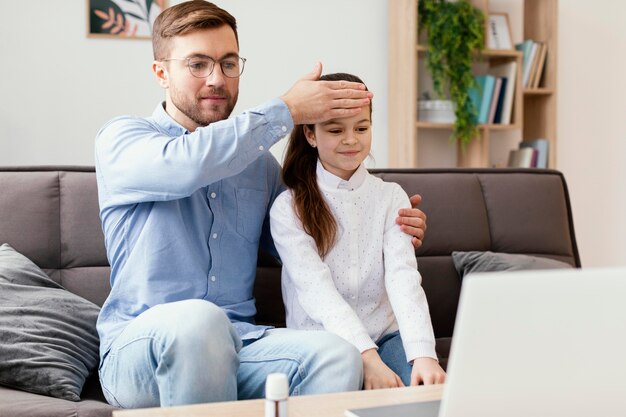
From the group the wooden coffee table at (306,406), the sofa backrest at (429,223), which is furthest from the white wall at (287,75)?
the wooden coffee table at (306,406)

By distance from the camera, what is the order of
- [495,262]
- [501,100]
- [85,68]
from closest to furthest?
[495,262] < [85,68] < [501,100]

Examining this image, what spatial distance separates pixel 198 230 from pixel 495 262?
840 millimetres

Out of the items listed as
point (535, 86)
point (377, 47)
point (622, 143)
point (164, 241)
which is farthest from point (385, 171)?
point (622, 143)

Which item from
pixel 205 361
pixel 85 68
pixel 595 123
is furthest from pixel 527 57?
pixel 205 361

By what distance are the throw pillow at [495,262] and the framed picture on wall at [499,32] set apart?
2051 millimetres

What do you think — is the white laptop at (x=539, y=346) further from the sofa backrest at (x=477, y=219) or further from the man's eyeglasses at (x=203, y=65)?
the sofa backrest at (x=477, y=219)

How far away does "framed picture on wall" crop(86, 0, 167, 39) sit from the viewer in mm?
3561

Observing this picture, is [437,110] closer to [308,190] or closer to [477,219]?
[477,219]

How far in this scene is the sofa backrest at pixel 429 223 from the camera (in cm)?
203

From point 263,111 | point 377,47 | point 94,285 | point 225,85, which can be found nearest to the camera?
point 263,111

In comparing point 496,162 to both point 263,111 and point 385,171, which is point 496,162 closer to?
point 385,171

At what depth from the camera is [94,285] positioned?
6.68 feet

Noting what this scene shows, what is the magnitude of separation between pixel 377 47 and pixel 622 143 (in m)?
1.53

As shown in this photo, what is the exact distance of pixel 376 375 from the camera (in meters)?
1.58
